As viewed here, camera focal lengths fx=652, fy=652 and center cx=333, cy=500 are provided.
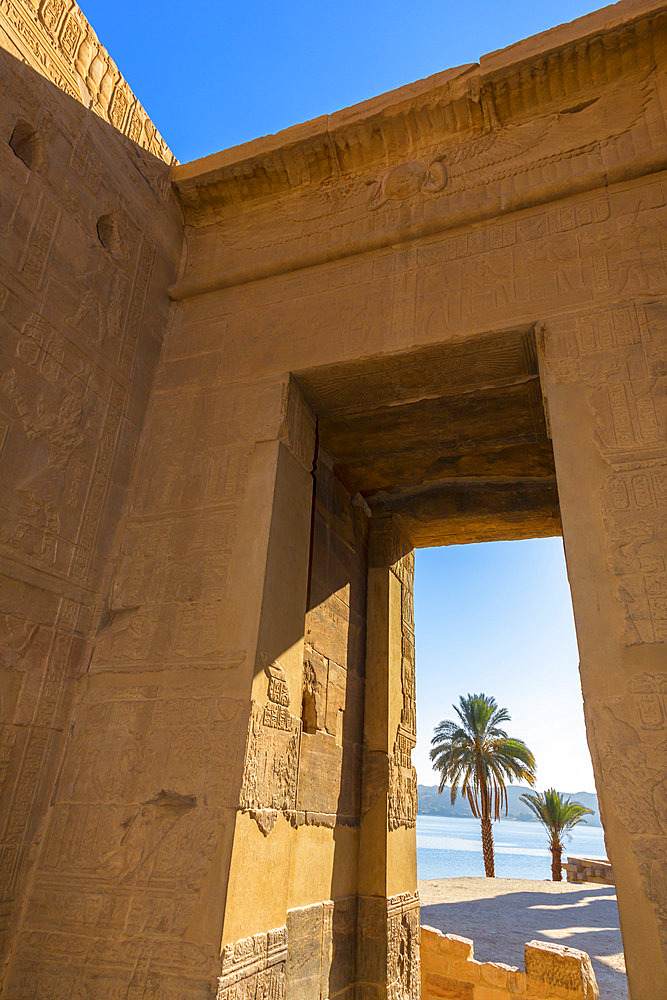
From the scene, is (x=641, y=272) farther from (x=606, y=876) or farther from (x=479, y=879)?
(x=606, y=876)

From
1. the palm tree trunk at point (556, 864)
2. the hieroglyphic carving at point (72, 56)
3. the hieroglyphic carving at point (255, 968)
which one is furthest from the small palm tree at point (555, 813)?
the hieroglyphic carving at point (72, 56)

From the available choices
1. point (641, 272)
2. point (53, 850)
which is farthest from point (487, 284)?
point (53, 850)

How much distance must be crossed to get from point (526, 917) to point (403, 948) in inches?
299

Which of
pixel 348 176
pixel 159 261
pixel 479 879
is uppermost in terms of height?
pixel 348 176

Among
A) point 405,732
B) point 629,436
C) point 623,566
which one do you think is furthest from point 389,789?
point 629,436

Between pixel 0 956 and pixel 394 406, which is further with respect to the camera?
pixel 394 406

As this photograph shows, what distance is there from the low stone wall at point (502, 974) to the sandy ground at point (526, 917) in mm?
1375

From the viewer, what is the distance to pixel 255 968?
2902mm

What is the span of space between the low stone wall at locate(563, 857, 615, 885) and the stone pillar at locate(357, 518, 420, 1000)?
567 inches

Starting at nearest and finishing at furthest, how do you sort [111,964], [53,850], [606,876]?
[111,964] < [53,850] < [606,876]

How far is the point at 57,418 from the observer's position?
3.68m

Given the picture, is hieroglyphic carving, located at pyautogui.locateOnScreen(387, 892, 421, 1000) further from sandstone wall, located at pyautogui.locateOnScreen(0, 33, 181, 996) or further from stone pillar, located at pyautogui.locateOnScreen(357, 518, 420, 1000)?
sandstone wall, located at pyautogui.locateOnScreen(0, 33, 181, 996)

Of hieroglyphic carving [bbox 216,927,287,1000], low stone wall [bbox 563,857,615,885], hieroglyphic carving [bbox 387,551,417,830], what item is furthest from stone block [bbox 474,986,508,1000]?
low stone wall [bbox 563,857,615,885]

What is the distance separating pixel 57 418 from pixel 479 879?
54.0 ft
